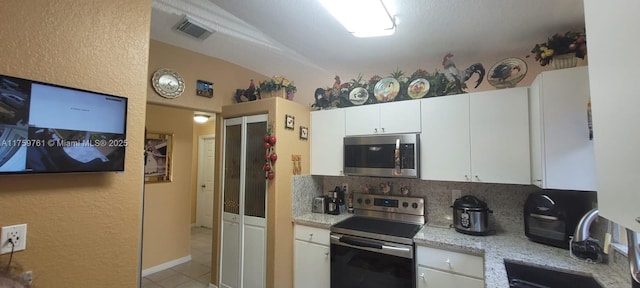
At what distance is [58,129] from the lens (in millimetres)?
1170

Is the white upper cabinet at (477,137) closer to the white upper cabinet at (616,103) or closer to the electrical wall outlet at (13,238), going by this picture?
the white upper cabinet at (616,103)

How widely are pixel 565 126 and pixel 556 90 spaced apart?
231mm

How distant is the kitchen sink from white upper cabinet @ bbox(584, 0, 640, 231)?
897 millimetres

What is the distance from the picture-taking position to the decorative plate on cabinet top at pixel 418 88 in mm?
2352

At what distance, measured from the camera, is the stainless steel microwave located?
2322 millimetres

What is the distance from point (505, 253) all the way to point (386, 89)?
1.60 meters

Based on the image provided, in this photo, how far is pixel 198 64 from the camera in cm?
280

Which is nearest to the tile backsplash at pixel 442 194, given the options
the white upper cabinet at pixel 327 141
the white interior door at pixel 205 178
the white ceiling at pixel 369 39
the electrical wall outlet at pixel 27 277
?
the white upper cabinet at pixel 327 141

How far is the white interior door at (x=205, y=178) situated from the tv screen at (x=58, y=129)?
4.55 metres

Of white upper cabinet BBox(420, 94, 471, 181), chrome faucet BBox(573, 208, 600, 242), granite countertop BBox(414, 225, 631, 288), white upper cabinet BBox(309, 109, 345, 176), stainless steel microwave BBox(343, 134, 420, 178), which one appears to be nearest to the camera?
chrome faucet BBox(573, 208, 600, 242)

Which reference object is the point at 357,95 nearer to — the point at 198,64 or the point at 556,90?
the point at 556,90

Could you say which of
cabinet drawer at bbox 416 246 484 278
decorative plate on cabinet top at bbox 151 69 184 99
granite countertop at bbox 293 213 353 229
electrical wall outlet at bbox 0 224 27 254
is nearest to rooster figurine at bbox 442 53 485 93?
cabinet drawer at bbox 416 246 484 278

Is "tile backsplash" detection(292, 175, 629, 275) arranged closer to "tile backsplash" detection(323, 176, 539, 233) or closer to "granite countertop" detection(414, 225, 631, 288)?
"tile backsplash" detection(323, 176, 539, 233)

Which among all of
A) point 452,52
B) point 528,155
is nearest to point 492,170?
point 528,155
